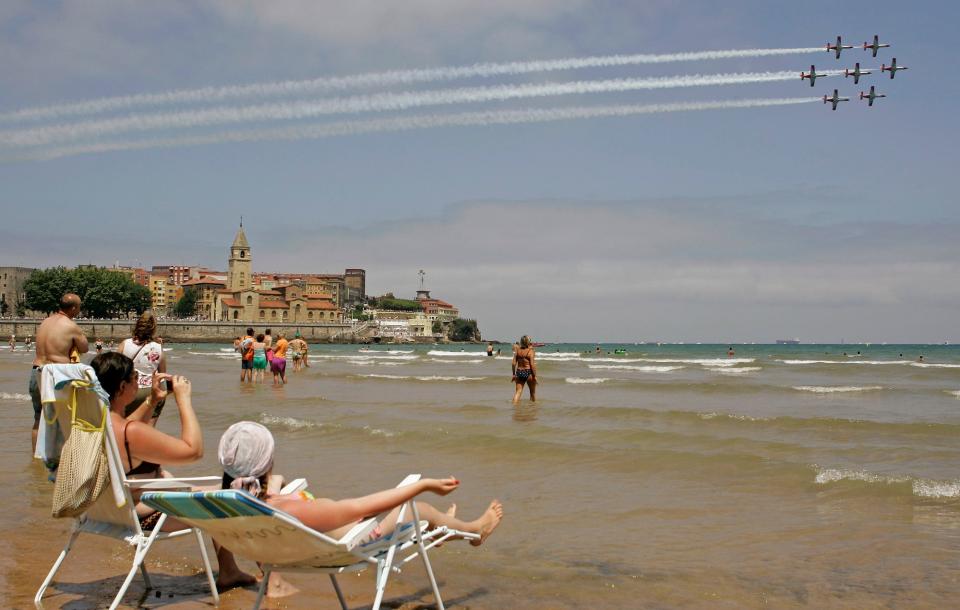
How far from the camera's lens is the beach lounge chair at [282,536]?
10.7 feet

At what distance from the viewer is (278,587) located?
4266 mm

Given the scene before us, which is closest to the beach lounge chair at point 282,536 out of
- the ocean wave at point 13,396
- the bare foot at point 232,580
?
the bare foot at point 232,580

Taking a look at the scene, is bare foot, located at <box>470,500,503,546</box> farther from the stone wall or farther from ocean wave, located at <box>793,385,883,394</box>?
the stone wall

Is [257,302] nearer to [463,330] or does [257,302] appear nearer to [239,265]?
[239,265]

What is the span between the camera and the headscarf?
3615 millimetres

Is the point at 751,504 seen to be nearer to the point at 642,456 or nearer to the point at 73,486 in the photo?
the point at 642,456

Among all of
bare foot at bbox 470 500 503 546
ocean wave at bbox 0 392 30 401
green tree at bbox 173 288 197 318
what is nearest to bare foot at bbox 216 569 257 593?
bare foot at bbox 470 500 503 546

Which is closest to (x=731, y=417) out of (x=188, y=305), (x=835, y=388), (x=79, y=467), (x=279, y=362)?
(x=835, y=388)

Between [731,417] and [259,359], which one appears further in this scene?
[259,359]

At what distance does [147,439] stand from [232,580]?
3.09 ft

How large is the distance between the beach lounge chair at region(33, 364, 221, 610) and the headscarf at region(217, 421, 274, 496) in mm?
596

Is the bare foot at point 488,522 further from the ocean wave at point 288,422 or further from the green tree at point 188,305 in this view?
the green tree at point 188,305

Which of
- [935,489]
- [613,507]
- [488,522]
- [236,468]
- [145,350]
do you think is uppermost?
[145,350]

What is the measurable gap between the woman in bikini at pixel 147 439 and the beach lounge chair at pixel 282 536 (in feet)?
1.56
